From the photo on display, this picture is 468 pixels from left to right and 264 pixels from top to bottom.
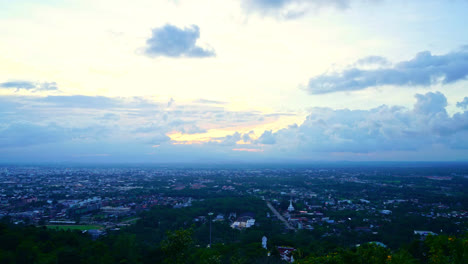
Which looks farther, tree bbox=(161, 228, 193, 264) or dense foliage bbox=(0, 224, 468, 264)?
tree bbox=(161, 228, 193, 264)

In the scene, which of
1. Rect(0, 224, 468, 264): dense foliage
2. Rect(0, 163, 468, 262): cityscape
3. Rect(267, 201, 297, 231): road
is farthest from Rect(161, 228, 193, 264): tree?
Rect(267, 201, 297, 231): road

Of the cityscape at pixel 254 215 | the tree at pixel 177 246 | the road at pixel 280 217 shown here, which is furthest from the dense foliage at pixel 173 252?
the road at pixel 280 217

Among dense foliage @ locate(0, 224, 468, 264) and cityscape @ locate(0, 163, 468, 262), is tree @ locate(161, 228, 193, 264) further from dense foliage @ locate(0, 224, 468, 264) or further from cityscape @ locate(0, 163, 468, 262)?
cityscape @ locate(0, 163, 468, 262)

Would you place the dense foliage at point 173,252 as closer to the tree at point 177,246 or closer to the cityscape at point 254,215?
the tree at point 177,246

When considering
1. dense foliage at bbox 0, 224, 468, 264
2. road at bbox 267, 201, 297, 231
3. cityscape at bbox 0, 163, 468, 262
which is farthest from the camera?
road at bbox 267, 201, 297, 231

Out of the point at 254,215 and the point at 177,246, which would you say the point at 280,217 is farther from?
the point at 177,246

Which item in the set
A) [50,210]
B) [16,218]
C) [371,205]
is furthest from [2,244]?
[371,205]

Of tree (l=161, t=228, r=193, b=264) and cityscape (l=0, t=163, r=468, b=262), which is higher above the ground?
tree (l=161, t=228, r=193, b=264)

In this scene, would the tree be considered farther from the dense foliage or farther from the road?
the road

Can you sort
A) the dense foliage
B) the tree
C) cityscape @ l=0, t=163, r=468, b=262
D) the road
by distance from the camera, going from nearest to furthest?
the dense foliage, the tree, cityscape @ l=0, t=163, r=468, b=262, the road

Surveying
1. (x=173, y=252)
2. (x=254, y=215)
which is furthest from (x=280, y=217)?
(x=173, y=252)

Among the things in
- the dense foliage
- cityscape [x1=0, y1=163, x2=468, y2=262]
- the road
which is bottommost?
the road

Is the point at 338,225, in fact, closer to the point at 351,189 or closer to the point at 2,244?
the point at 2,244
